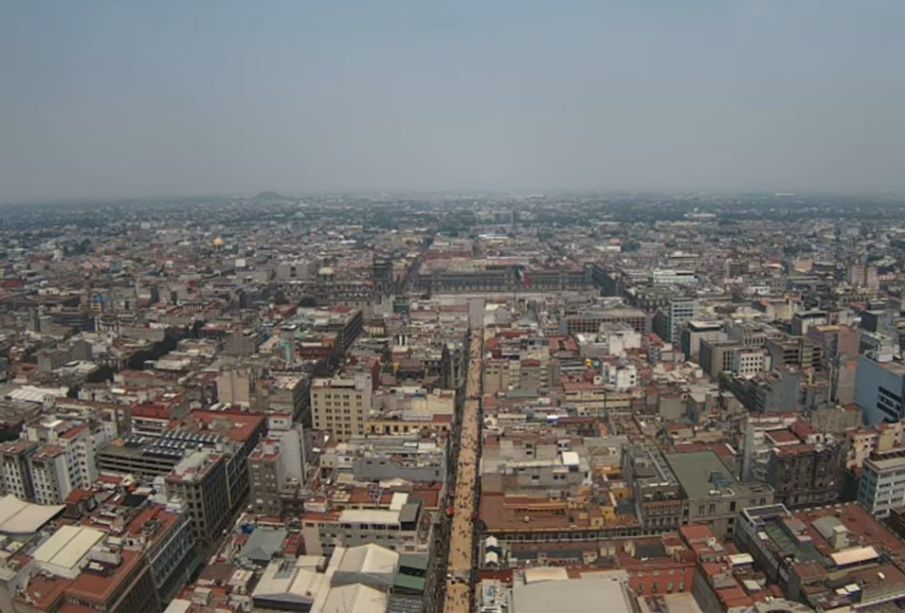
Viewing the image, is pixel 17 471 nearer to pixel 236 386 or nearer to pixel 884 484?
pixel 236 386

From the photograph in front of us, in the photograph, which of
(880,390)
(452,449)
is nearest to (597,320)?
(880,390)

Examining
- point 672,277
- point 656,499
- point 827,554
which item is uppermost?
point 672,277

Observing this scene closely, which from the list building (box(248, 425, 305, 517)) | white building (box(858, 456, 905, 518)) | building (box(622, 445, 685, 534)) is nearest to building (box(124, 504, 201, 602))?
building (box(248, 425, 305, 517))

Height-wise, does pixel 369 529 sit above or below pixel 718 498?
above

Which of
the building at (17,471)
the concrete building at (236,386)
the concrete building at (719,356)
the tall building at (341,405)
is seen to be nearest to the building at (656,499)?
the tall building at (341,405)

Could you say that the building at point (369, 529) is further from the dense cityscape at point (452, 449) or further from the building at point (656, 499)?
the building at point (656, 499)

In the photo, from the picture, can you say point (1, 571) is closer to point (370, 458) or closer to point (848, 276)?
point (370, 458)

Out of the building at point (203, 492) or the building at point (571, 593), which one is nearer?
the building at point (571, 593)

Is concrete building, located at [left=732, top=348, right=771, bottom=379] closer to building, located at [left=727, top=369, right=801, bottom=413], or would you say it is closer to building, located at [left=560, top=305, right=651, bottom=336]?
building, located at [left=727, top=369, right=801, bottom=413]
